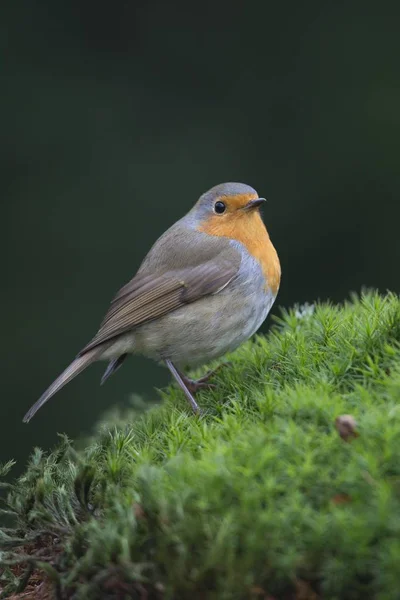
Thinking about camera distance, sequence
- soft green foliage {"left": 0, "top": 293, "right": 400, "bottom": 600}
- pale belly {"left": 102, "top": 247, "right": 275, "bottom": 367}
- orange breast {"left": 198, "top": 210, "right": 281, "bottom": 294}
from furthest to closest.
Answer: orange breast {"left": 198, "top": 210, "right": 281, "bottom": 294}, pale belly {"left": 102, "top": 247, "right": 275, "bottom": 367}, soft green foliage {"left": 0, "top": 293, "right": 400, "bottom": 600}

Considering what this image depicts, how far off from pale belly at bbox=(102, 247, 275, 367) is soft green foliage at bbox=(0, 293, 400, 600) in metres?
1.06

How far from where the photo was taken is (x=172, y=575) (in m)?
1.81

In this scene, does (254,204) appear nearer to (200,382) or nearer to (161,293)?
(161,293)

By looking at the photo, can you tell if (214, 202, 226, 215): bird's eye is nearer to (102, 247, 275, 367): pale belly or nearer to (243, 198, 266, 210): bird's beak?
(243, 198, 266, 210): bird's beak

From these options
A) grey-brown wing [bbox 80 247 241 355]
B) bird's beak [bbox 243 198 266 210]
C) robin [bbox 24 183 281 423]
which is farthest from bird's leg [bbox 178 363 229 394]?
bird's beak [bbox 243 198 266 210]

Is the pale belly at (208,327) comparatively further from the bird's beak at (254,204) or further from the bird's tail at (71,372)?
the bird's beak at (254,204)

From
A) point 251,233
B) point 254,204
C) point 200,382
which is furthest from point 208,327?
point 254,204

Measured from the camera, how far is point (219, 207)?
4.21 meters

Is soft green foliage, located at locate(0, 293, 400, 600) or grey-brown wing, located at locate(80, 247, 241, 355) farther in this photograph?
grey-brown wing, located at locate(80, 247, 241, 355)

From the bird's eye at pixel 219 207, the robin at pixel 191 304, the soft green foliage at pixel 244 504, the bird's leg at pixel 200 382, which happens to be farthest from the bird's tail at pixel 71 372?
the bird's eye at pixel 219 207

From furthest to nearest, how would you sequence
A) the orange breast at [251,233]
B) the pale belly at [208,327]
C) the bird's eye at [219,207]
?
the bird's eye at [219,207], the orange breast at [251,233], the pale belly at [208,327]

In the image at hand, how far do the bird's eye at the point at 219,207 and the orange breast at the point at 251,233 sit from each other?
3cm

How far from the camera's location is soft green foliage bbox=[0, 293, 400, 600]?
1730 mm

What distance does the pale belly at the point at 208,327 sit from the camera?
149 inches
